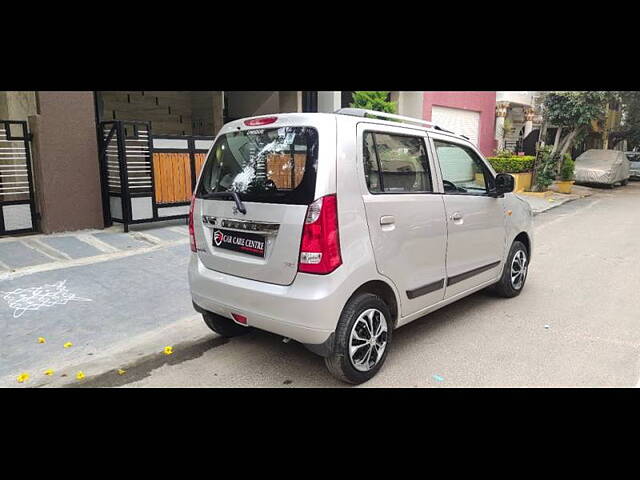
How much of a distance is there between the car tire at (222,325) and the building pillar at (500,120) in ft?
61.2

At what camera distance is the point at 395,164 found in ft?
12.8

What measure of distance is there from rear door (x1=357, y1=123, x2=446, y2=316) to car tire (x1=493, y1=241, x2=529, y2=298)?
1451mm

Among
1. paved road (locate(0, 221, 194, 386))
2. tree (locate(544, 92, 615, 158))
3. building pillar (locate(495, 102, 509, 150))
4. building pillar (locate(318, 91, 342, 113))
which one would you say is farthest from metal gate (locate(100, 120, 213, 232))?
building pillar (locate(495, 102, 509, 150))

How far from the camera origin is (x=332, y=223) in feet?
10.8

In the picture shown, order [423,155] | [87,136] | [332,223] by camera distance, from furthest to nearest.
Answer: [87,136] → [423,155] → [332,223]

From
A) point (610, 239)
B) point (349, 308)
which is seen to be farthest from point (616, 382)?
point (610, 239)

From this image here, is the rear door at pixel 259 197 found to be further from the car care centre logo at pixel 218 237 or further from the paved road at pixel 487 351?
the paved road at pixel 487 351

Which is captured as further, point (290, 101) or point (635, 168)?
point (635, 168)

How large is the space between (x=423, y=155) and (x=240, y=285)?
1877 mm

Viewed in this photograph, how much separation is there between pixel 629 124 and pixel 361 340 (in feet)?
92.1

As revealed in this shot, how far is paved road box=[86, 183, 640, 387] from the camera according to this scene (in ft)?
12.4

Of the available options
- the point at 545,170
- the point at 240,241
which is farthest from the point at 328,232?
the point at 545,170

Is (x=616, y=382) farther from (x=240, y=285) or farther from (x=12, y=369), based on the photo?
(x=12, y=369)

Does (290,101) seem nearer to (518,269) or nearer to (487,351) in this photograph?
(518,269)
